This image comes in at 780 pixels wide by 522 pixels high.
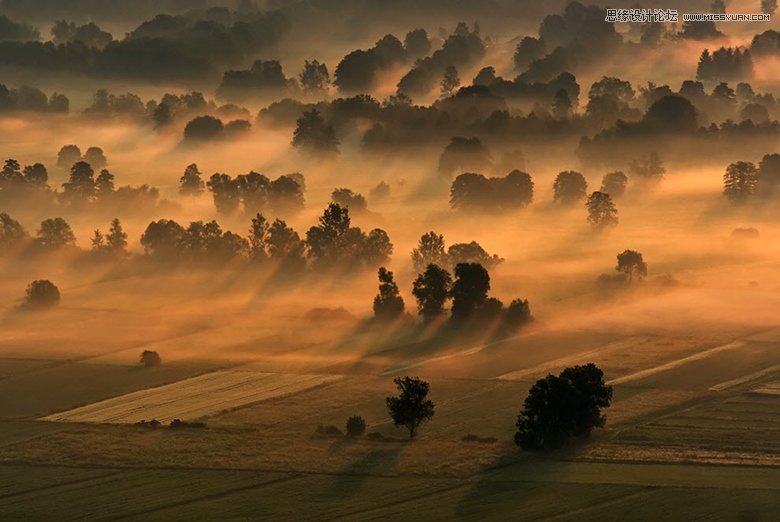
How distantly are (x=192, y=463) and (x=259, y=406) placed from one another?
22.8 metres

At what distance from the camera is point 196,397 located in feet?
537

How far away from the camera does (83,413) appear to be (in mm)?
157625

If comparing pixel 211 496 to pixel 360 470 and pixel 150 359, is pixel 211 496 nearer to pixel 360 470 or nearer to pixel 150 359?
pixel 360 470

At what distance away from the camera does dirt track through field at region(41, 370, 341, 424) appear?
155375mm

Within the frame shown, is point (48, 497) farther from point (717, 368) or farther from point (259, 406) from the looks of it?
point (717, 368)

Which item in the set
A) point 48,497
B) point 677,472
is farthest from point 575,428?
point 48,497

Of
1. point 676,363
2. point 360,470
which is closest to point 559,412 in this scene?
point 360,470

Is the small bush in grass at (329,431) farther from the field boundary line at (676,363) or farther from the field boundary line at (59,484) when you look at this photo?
the field boundary line at (676,363)

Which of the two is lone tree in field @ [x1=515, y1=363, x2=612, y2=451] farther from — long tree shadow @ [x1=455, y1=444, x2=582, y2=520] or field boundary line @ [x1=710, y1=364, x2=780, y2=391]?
field boundary line @ [x1=710, y1=364, x2=780, y2=391]

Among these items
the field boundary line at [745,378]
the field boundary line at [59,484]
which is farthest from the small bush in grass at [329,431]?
the field boundary line at [745,378]

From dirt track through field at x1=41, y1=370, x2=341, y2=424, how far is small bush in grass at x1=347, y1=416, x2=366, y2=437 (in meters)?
16.8

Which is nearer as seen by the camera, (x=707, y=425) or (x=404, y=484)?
(x=404, y=484)

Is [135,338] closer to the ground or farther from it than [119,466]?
farther from it

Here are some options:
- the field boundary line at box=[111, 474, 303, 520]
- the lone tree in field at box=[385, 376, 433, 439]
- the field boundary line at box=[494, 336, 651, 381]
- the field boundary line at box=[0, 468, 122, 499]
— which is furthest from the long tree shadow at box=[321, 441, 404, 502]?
the field boundary line at box=[494, 336, 651, 381]
